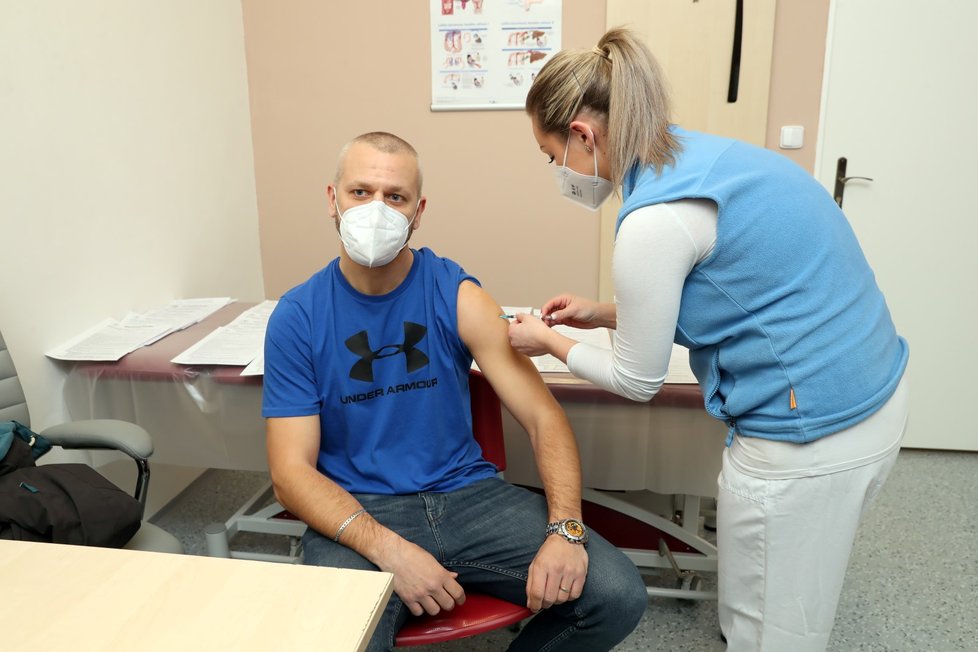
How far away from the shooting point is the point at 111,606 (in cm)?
80

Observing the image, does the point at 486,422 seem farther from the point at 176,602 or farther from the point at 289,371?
the point at 176,602

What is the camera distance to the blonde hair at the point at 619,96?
3.63ft

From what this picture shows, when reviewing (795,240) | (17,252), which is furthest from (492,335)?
(17,252)

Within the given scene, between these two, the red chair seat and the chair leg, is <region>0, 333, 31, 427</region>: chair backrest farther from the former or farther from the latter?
the red chair seat

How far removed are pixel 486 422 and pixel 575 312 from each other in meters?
0.32

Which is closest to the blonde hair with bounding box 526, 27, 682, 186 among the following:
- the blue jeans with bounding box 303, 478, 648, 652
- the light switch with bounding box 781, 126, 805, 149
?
the blue jeans with bounding box 303, 478, 648, 652

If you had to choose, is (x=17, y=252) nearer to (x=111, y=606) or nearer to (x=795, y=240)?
(x=111, y=606)

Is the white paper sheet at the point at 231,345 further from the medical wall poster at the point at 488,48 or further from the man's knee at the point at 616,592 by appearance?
the medical wall poster at the point at 488,48

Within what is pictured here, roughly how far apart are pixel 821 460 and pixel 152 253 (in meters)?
2.00

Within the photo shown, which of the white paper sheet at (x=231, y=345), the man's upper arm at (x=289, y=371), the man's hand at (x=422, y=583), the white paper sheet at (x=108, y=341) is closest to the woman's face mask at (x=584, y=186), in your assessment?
the man's upper arm at (x=289, y=371)

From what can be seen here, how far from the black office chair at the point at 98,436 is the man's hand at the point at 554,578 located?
69cm

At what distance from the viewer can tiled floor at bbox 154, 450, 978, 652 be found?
70.7 inches

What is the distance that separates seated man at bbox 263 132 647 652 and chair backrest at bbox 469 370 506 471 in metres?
0.03

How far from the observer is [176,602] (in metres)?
0.81
